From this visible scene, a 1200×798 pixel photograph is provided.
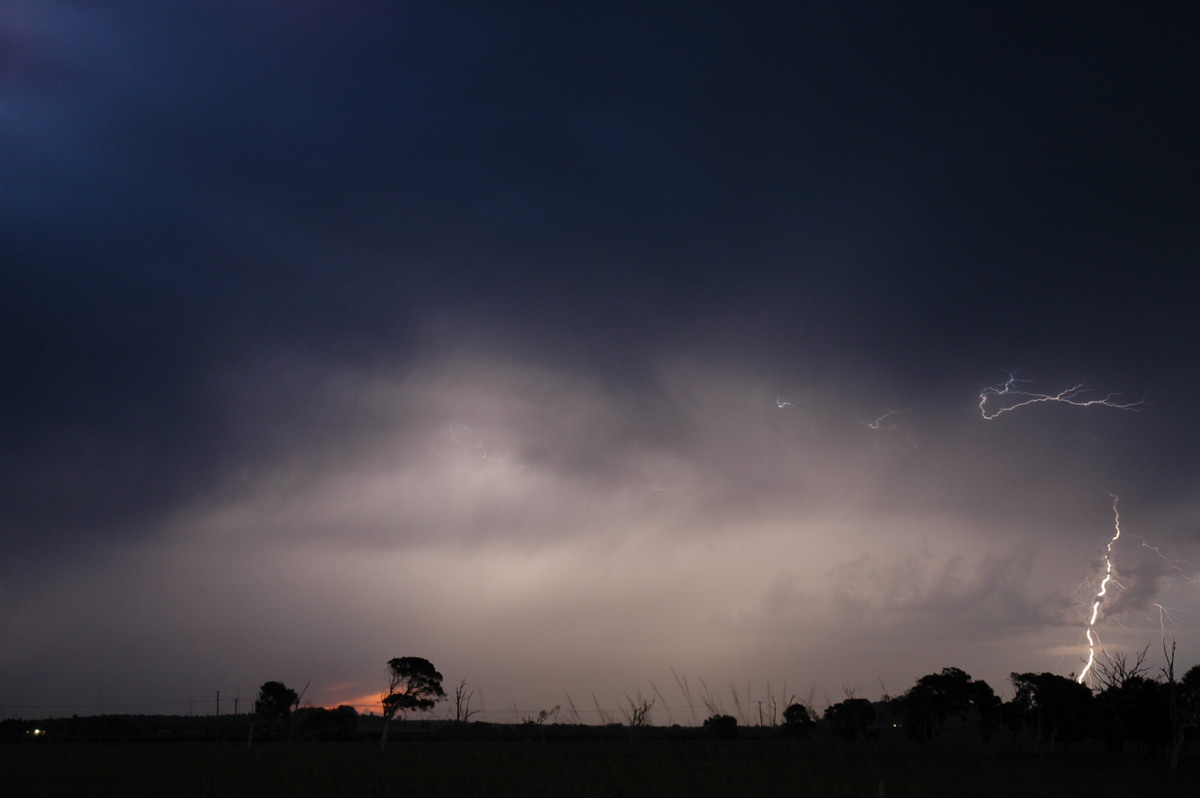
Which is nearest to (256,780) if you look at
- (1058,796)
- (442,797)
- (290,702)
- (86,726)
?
(442,797)

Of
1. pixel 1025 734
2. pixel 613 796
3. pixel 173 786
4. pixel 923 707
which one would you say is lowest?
pixel 1025 734

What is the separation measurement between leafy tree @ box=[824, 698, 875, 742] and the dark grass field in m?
28.2

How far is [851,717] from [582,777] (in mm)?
67892

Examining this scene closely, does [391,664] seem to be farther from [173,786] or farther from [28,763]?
[173,786]

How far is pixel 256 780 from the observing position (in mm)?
25688

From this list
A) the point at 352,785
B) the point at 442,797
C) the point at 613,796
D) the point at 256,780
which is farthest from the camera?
the point at 256,780

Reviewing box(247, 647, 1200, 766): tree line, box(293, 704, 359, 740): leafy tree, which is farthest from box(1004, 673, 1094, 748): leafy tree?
box(293, 704, 359, 740): leafy tree

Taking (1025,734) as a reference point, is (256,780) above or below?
above

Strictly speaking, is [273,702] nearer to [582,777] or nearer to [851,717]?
[851,717]

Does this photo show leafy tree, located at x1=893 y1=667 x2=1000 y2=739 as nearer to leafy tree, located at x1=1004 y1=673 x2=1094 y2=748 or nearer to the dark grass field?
leafy tree, located at x1=1004 y1=673 x2=1094 y2=748

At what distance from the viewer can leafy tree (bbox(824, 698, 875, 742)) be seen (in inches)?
3110

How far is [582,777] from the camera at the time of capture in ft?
58.6

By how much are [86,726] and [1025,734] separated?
370ft

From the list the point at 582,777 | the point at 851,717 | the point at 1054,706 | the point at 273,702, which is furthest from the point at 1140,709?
the point at 273,702
